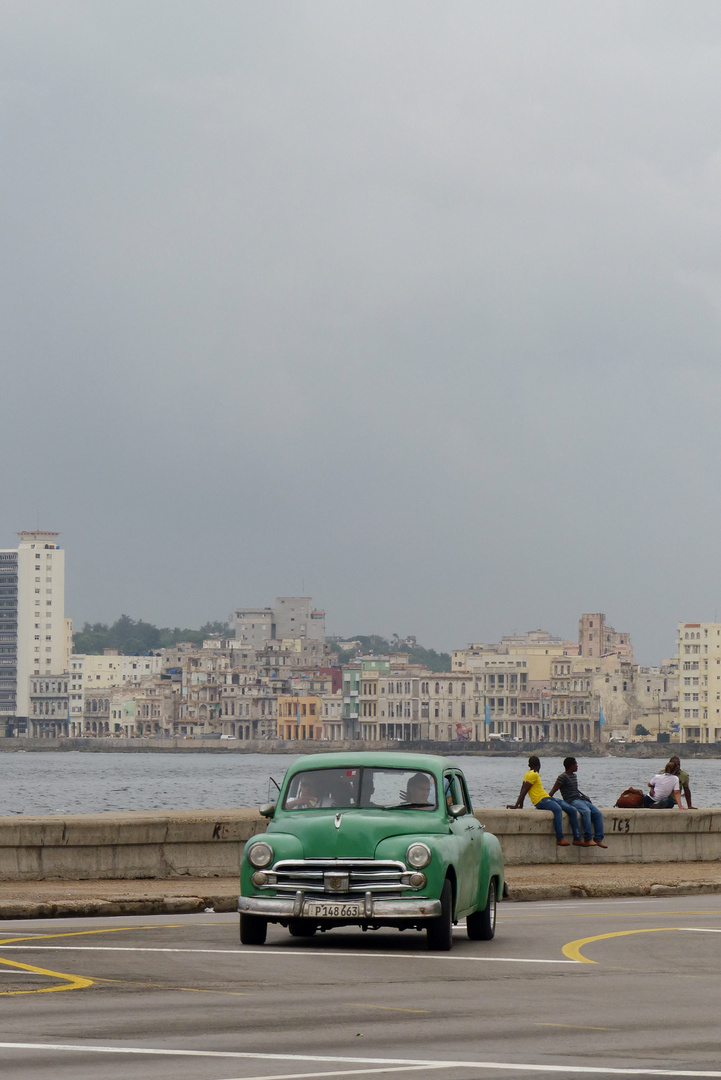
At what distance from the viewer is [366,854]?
586 inches

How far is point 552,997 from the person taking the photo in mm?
12383

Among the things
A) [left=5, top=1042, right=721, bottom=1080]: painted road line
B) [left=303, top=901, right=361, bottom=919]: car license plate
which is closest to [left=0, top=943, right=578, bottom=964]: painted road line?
[left=303, top=901, right=361, bottom=919]: car license plate

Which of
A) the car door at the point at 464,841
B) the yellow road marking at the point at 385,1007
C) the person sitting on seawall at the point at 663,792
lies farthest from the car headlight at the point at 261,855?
the person sitting on seawall at the point at 663,792

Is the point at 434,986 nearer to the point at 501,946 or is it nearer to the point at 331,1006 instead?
the point at 331,1006

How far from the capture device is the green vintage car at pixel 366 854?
14695 mm

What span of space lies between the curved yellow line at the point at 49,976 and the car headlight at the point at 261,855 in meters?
2.10

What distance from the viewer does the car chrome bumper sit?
14.6 m

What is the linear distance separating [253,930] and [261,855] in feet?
2.28

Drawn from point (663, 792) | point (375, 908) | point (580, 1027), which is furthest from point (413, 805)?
point (663, 792)

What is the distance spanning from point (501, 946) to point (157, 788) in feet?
396

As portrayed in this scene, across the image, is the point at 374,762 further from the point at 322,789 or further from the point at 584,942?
the point at 584,942

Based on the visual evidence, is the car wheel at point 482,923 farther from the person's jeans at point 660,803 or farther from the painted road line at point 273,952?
the person's jeans at point 660,803

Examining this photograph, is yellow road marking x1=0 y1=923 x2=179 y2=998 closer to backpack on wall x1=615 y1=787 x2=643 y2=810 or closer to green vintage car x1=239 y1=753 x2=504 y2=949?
green vintage car x1=239 y1=753 x2=504 y2=949

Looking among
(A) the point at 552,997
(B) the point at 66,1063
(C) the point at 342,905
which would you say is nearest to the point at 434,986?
(A) the point at 552,997
